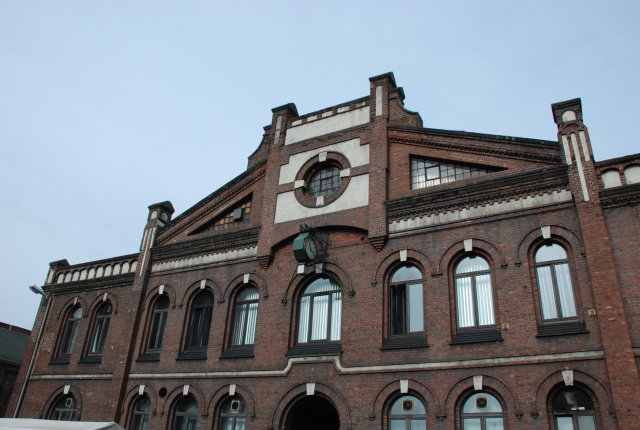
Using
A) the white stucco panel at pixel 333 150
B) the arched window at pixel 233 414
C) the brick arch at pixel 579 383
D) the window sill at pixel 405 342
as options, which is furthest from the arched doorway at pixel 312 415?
the white stucco panel at pixel 333 150

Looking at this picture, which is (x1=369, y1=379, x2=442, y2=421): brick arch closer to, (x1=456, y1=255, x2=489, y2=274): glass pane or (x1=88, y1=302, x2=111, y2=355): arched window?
(x1=456, y1=255, x2=489, y2=274): glass pane

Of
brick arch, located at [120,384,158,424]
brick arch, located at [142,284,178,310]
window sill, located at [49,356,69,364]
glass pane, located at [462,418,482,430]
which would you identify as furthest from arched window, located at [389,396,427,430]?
window sill, located at [49,356,69,364]

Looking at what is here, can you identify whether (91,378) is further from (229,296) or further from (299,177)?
(299,177)

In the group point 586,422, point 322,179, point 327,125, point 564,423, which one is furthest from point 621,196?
point 327,125

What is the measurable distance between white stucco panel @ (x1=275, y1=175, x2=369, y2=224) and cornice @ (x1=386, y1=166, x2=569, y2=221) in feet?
4.15

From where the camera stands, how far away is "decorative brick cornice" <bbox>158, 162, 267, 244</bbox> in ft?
75.6

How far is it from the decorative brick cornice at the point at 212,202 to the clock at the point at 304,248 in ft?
16.7

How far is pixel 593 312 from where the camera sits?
46.3 feet

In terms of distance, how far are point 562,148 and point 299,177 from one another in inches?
377

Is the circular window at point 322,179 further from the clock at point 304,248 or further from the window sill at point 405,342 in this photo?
the window sill at point 405,342

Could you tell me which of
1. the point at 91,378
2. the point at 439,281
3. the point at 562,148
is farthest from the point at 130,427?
the point at 562,148

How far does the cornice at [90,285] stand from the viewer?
2438cm

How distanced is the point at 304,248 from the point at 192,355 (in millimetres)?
6519

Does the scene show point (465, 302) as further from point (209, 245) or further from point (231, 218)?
point (231, 218)
